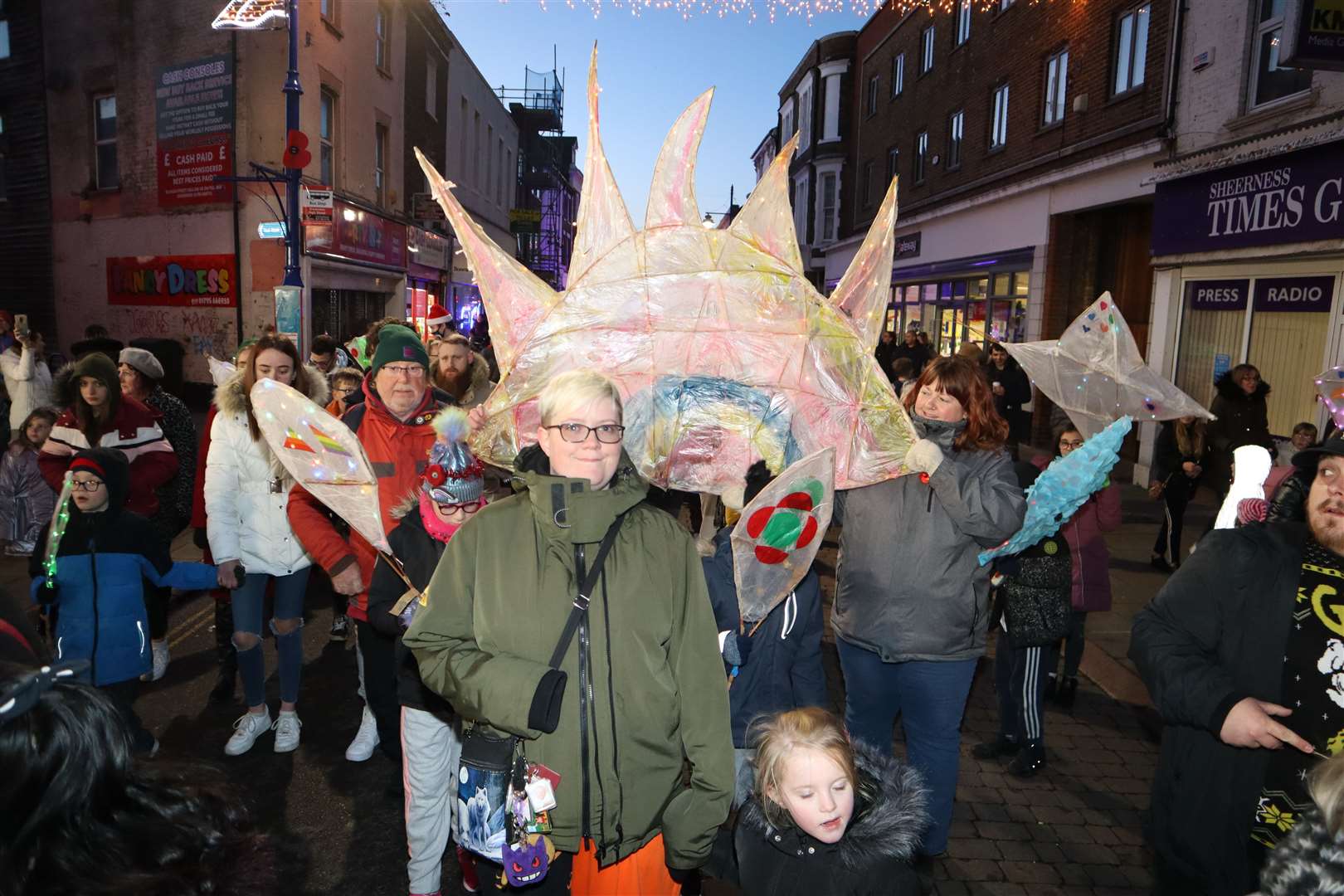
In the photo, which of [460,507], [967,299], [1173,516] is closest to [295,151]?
[460,507]

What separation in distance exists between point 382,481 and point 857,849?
2.43 meters

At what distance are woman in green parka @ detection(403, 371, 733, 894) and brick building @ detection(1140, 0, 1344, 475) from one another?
31.0 ft

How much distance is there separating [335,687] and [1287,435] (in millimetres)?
10669

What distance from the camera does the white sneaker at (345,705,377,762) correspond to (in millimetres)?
4320

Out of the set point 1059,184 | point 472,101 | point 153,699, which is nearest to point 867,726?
point 153,699

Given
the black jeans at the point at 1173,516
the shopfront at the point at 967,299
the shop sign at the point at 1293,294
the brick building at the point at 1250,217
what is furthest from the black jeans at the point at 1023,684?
the shopfront at the point at 967,299

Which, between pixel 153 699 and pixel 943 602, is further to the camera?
pixel 153 699

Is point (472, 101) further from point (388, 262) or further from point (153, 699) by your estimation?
point (153, 699)

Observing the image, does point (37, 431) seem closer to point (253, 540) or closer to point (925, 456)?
point (253, 540)

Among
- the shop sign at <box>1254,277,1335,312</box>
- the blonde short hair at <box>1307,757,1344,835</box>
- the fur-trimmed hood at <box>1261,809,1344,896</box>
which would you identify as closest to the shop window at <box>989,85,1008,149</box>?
the shop sign at <box>1254,277,1335,312</box>

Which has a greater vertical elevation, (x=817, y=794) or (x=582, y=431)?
(x=582, y=431)

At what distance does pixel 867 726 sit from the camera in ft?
11.5

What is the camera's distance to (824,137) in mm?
32531

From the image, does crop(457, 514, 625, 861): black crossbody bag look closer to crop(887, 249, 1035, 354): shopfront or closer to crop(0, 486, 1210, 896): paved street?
crop(0, 486, 1210, 896): paved street
